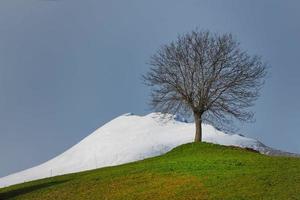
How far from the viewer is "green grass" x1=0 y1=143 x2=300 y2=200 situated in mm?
41656

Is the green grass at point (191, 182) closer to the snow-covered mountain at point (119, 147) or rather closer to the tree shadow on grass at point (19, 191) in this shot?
the tree shadow on grass at point (19, 191)

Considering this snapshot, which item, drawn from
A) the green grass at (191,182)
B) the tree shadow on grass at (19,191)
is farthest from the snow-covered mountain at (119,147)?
the green grass at (191,182)

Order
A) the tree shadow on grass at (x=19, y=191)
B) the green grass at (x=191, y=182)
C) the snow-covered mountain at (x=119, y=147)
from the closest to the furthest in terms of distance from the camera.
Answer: the green grass at (x=191, y=182) → the tree shadow on grass at (x=19, y=191) → the snow-covered mountain at (x=119, y=147)

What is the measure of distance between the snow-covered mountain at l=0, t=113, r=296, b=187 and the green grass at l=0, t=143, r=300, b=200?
351 feet

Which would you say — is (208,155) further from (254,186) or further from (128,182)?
(254,186)

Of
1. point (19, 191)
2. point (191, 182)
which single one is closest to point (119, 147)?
point (19, 191)

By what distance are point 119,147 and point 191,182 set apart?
143945 mm

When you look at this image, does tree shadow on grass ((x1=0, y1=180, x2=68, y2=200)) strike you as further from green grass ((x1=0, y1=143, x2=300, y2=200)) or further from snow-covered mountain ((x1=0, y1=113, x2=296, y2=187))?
snow-covered mountain ((x1=0, y1=113, x2=296, y2=187))

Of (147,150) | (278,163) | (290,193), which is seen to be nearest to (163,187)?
(290,193)

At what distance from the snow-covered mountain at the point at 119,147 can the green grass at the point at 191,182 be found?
4206 inches

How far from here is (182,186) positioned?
44.2 meters

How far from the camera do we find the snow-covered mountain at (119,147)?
167625 millimetres

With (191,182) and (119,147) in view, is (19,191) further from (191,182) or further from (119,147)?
(119,147)

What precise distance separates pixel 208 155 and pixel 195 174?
12394 millimetres
